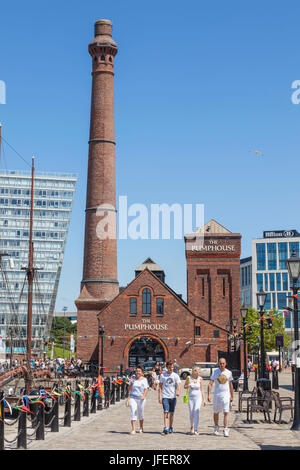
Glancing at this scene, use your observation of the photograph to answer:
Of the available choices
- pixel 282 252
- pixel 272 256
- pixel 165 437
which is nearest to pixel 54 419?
pixel 165 437

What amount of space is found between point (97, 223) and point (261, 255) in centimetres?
9302

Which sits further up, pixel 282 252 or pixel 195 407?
pixel 282 252

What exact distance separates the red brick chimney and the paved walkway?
3782cm

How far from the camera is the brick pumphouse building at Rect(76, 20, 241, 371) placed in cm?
5497

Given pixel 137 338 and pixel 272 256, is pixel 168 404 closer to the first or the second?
pixel 137 338

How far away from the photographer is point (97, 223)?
56.8 m

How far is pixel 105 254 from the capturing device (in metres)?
57.1

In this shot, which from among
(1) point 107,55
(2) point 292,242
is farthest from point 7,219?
(1) point 107,55

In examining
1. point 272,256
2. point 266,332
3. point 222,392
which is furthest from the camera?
point 272,256

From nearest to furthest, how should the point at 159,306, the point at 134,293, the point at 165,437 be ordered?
1. the point at 165,437
2. the point at 159,306
3. the point at 134,293

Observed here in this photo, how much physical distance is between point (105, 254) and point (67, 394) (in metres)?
39.3

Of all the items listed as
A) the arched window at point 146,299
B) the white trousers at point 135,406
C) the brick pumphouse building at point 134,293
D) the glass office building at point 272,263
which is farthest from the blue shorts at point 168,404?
the glass office building at point 272,263

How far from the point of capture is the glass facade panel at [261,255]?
473 ft
